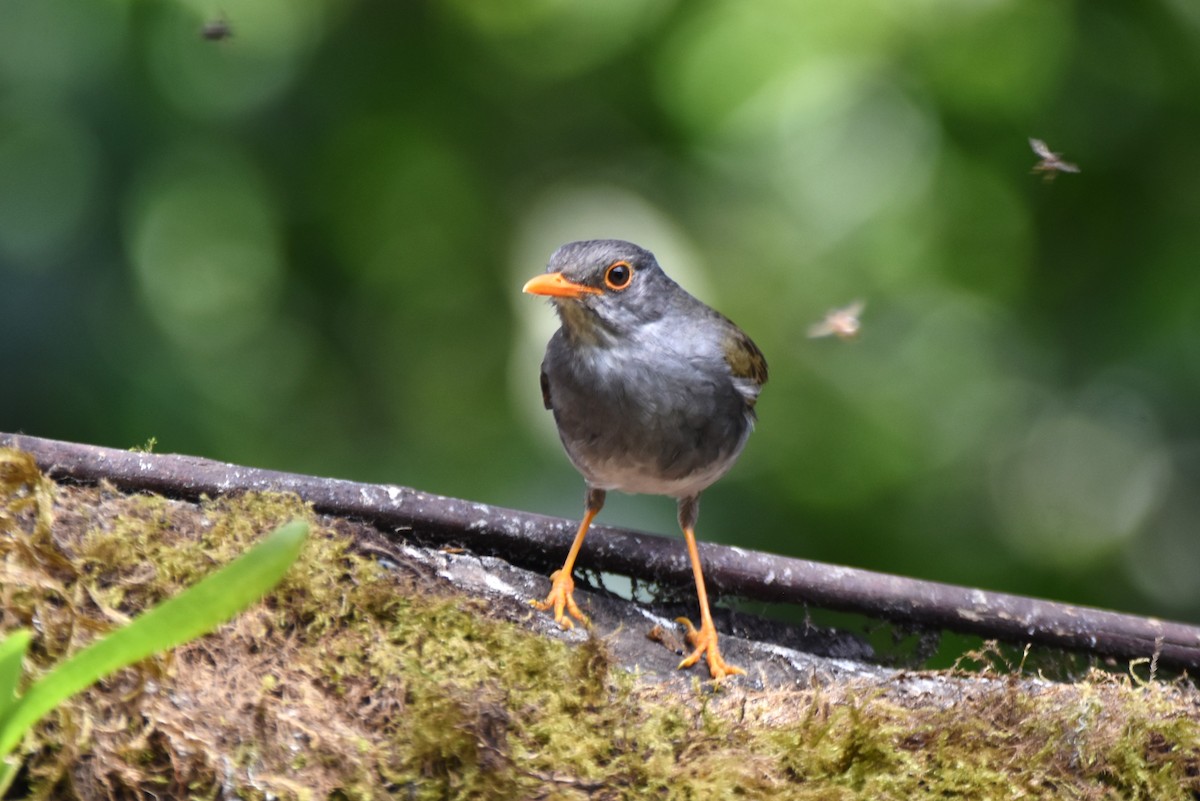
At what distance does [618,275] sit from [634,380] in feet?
1.31

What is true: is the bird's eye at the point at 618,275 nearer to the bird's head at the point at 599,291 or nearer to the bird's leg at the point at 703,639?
the bird's head at the point at 599,291

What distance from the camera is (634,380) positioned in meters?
3.84

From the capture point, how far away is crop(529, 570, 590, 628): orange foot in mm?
2822

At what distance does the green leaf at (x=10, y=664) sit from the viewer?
1.57 metres

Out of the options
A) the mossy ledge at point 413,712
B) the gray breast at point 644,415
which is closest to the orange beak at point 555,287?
the gray breast at point 644,415

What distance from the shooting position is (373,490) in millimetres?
2879

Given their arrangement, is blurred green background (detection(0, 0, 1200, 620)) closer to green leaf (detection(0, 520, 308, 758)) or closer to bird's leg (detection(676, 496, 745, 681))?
bird's leg (detection(676, 496, 745, 681))

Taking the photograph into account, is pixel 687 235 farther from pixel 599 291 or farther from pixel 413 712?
pixel 413 712

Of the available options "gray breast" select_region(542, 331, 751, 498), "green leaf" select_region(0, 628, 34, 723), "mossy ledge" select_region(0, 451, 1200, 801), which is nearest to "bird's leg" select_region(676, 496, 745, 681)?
"mossy ledge" select_region(0, 451, 1200, 801)

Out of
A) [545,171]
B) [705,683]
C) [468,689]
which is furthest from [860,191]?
[468,689]

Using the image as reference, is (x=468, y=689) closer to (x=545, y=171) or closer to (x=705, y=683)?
(x=705, y=683)

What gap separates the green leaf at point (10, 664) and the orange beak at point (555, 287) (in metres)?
2.28

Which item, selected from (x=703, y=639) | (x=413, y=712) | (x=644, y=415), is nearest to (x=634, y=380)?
(x=644, y=415)

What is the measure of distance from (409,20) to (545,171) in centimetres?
98
